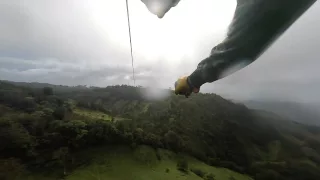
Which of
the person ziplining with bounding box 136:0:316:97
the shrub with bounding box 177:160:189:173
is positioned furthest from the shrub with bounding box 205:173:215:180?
the person ziplining with bounding box 136:0:316:97

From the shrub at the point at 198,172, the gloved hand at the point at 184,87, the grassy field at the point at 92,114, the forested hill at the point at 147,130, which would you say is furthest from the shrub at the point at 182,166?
the gloved hand at the point at 184,87

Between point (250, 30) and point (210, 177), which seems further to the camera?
point (210, 177)

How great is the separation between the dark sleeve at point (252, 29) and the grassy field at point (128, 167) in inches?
1481

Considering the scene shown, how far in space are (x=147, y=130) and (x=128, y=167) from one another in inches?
508

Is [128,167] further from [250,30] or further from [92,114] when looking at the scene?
[250,30]

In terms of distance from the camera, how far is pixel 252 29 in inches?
25.4

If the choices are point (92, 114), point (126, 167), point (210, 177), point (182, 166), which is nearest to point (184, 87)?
point (126, 167)

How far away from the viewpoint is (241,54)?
2.23 ft

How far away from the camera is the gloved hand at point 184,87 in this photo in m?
0.83

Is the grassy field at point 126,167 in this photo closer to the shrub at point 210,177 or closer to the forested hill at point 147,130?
the forested hill at point 147,130

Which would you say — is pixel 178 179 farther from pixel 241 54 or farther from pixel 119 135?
pixel 241 54

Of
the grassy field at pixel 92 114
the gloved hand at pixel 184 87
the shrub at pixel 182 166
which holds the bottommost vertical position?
the shrub at pixel 182 166

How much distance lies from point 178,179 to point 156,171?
2632mm

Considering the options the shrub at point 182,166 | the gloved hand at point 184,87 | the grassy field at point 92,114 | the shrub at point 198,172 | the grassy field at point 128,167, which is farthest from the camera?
the grassy field at point 92,114
